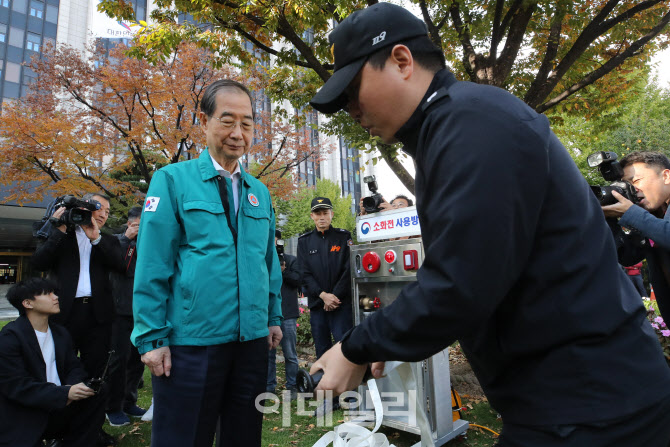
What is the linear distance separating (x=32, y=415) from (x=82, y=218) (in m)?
1.55

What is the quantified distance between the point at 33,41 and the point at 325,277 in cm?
3116

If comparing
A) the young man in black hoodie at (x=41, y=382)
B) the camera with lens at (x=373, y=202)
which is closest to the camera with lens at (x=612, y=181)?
the camera with lens at (x=373, y=202)

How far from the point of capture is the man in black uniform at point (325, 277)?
468 cm

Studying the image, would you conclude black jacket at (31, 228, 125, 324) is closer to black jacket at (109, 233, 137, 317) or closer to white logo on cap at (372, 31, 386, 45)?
black jacket at (109, 233, 137, 317)

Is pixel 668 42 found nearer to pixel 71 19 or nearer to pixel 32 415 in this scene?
pixel 32 415

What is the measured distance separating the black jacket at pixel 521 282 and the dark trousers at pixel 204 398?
1.17 metres

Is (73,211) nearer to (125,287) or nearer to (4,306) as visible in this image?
(125,287)

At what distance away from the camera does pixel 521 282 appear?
86cm

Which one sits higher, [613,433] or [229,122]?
[229,122]

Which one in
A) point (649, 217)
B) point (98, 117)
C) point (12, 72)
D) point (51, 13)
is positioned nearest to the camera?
point (649, 217)

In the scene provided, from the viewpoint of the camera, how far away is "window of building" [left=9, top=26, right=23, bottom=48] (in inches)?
977

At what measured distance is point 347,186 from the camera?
1998 inches

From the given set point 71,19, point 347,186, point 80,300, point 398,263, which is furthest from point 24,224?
point 347,186

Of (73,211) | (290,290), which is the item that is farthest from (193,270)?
(290,290)
